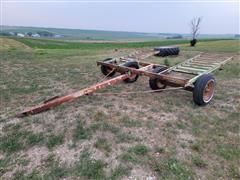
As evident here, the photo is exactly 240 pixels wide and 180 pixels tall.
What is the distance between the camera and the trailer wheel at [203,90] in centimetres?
507

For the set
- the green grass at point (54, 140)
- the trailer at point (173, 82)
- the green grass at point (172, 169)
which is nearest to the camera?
the green grass at point (172, 169)

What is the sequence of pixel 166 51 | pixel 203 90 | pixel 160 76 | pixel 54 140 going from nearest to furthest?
pixel 54 140, pixel 203 90, pixel 160 76, pixel 166 51

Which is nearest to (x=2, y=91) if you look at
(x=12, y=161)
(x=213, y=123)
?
(x=12, y=161)

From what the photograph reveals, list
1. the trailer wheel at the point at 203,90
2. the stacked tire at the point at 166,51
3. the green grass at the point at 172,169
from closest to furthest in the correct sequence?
Answer: the green grass at the point at 172,169
the trailer wheel at the point at 203,90
the stacked tire at the point at 166,51

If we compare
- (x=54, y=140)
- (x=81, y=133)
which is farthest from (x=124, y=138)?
(x=54, y=140)

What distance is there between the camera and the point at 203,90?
5098mm

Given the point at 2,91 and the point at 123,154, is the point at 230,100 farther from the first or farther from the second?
the point at 2,91

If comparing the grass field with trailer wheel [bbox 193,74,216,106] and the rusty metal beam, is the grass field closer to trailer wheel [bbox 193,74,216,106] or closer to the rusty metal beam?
trailer wheel [bbox 193,74,216,106]

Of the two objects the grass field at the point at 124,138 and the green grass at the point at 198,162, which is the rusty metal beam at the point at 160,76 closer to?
the grass field at the point at 124,138

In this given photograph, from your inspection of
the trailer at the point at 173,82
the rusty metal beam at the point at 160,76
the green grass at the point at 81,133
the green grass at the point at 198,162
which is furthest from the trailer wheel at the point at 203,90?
the green grass at the point at 81,133

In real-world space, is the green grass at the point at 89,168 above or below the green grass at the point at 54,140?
below

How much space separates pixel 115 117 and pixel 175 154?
1.68 metres

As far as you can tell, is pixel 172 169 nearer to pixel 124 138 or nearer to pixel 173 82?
pixel 124 138

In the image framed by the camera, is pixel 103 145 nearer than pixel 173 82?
Yes
